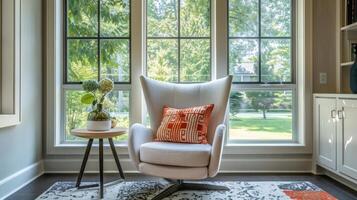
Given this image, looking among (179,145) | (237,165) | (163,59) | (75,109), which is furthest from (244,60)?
(75,109)

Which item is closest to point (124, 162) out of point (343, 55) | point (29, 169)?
point (29, 169)

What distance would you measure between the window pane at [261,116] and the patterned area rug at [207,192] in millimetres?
707

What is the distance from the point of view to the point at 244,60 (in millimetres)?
3617

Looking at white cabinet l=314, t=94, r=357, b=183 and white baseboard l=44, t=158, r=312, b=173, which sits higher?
white cabinet l=314, t=94, r=357, b=183

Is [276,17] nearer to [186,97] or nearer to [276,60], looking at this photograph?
[276,60]

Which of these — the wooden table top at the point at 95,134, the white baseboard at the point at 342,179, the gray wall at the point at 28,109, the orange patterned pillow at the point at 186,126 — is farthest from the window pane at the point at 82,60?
the white baseboard at the point at 342,179

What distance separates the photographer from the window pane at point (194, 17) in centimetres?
362

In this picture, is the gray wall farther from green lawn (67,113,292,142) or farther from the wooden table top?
green lawn (67,113,292,142)

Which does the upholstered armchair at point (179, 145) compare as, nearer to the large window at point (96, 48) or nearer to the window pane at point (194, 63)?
the window pane at point (194, 63)

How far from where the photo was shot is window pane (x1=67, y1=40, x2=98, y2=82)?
3594 millimetres

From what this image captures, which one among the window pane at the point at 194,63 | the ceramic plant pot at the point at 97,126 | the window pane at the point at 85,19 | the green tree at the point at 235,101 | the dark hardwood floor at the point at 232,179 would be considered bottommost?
the dark hardwood floor at the point at 232,179

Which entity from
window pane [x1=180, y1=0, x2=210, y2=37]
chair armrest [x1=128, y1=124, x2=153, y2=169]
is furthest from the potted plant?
window pane [x1=180, y1=0, x2=210, y2=37]

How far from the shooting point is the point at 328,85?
11.5 ft

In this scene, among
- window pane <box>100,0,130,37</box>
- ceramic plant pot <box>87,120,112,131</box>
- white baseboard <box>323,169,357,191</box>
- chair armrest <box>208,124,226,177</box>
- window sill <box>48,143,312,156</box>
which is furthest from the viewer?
window pane <box>100,0,130,37</box>
